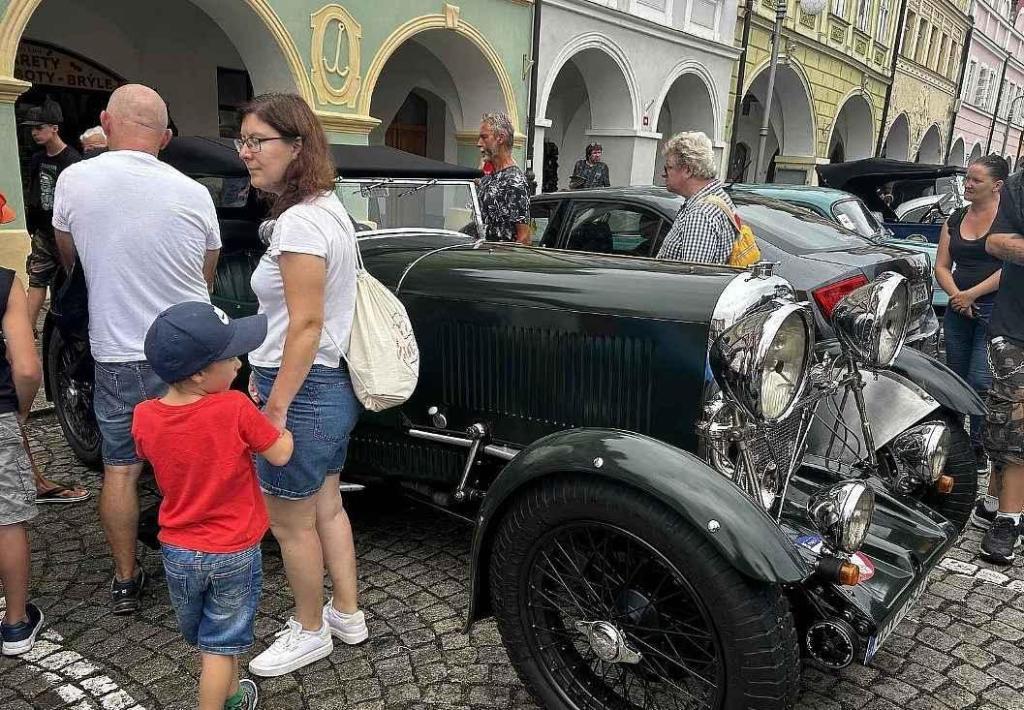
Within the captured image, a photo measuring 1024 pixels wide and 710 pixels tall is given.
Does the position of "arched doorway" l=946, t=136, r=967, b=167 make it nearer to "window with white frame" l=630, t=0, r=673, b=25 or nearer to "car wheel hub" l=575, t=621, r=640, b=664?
"window with white frame" l=630, t=0, r=673, b=25

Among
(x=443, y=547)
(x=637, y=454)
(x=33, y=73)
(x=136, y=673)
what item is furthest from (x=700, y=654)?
(x=33, y=73)

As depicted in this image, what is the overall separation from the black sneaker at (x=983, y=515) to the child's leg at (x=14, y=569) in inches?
152

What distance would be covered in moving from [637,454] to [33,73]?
1035 cm

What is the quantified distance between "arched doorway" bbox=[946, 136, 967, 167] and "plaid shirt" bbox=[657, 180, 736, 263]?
34.1 m

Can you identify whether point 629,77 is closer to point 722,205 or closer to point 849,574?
point 722,205

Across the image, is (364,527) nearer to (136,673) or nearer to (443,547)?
(443,547)

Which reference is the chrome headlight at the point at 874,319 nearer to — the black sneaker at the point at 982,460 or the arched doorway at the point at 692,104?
the black sneaker at the point at 982,460

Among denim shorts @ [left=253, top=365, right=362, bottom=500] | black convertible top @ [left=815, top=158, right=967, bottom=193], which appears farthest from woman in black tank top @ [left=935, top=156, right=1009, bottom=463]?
black convertible top @ [left=815, top=158, right=967, bottom=193]

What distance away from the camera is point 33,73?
9375 millimetres

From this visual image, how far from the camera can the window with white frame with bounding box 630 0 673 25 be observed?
12914 mm

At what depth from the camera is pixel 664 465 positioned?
189 cm

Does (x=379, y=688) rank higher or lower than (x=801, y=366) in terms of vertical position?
lower

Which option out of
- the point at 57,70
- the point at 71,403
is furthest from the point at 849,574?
the point at 57,70

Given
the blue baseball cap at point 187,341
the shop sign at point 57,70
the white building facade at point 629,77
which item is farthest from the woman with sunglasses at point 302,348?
the white building facade at point 629,77
